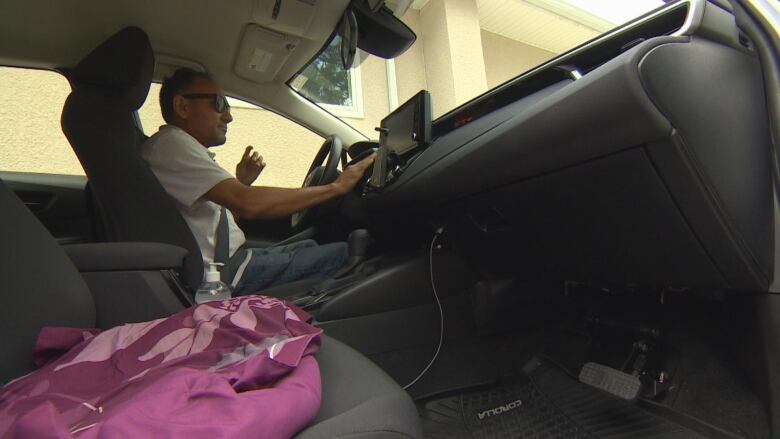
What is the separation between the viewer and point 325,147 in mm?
1670

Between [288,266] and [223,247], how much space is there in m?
0.23

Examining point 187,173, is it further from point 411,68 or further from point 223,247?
point 411,68

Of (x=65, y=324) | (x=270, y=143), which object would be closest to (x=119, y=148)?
(x=65, y=324)

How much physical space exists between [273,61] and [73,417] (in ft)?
5.22

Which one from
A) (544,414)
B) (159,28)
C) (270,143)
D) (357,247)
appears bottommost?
(544,414)

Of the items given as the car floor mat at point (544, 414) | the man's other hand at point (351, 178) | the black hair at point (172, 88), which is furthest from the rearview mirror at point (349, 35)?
the car floor mat at point (544, 414)

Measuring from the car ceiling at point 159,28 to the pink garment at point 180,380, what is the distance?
1.17 meters

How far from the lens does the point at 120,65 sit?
110cm

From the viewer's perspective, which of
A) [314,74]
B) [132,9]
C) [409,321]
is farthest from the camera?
[314,74]

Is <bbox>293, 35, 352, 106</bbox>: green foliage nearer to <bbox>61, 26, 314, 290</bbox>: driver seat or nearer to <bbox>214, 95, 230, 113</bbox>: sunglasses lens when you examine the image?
<bbox>214, 95, 230, 113</bbox>: sunglasses lens

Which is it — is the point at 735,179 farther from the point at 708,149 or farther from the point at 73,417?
the point at 73,417

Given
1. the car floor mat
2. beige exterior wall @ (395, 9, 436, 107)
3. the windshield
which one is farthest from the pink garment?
beige exterior wall @ (395, 9, 436, 107)

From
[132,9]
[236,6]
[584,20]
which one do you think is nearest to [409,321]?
[236,6]

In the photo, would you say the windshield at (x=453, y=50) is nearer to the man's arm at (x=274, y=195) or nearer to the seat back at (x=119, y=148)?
the man's arm at (x=274, y=195)
